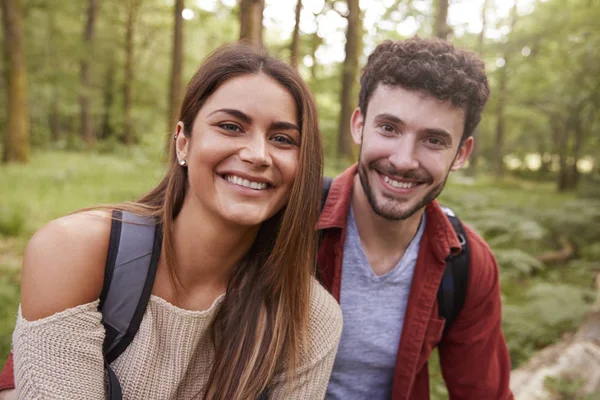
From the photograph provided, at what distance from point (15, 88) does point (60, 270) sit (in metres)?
10.9

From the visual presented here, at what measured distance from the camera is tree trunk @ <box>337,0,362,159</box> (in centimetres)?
1030

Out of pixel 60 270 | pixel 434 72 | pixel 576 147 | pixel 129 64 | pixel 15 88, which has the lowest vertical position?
pixel 60 270

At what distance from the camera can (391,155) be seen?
214cm

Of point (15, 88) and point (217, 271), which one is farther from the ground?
point (15, 88)

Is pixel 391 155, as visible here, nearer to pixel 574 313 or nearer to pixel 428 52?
pixel 428 52

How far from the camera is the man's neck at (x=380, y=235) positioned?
226 cm

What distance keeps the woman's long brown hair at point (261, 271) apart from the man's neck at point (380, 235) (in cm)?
46

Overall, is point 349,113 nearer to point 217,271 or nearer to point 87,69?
point 217,271

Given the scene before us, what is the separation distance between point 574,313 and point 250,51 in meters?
4.10

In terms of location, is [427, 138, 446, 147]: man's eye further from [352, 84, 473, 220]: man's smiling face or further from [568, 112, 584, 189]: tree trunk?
[568, 112, 584, 189]: tree trunk

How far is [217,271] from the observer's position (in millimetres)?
1902

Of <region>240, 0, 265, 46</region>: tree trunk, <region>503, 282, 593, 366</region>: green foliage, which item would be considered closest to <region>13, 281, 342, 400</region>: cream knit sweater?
<region>503, 282, 593, 366</region>: green foliage

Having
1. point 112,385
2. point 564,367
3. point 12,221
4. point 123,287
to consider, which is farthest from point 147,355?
point 12,221

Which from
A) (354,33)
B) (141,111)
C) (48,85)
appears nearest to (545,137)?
(354,33)
